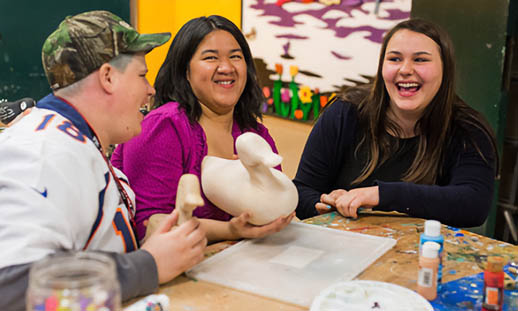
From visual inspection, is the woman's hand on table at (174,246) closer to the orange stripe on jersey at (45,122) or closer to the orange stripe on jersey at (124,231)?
the orange stripe on jersey at (124,231)

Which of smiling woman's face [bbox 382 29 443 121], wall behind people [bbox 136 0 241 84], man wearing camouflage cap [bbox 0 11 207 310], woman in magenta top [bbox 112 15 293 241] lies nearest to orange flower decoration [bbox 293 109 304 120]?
wall behind people [bbox 136 0 241 84]

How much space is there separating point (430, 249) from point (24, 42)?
3.93m

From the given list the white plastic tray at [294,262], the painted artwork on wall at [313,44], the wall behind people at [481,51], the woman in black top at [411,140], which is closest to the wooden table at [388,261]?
the white plastic tray at [294,262]

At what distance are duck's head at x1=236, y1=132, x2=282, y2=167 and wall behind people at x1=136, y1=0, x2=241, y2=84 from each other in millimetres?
3774

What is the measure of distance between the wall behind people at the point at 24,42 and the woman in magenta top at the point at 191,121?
2.85 m

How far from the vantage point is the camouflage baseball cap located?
1.15 metres

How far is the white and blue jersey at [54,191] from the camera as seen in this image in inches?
38.0

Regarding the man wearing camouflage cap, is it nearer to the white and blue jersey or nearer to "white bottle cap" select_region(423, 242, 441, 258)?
the white and blue jersey

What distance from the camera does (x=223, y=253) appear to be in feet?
4.53

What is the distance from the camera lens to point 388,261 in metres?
1.38

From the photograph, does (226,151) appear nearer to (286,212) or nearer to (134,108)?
(286,212)

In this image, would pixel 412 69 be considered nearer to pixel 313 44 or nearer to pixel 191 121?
pixel 191 121

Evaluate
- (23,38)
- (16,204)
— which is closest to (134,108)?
(16,204)

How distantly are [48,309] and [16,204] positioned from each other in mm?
404
